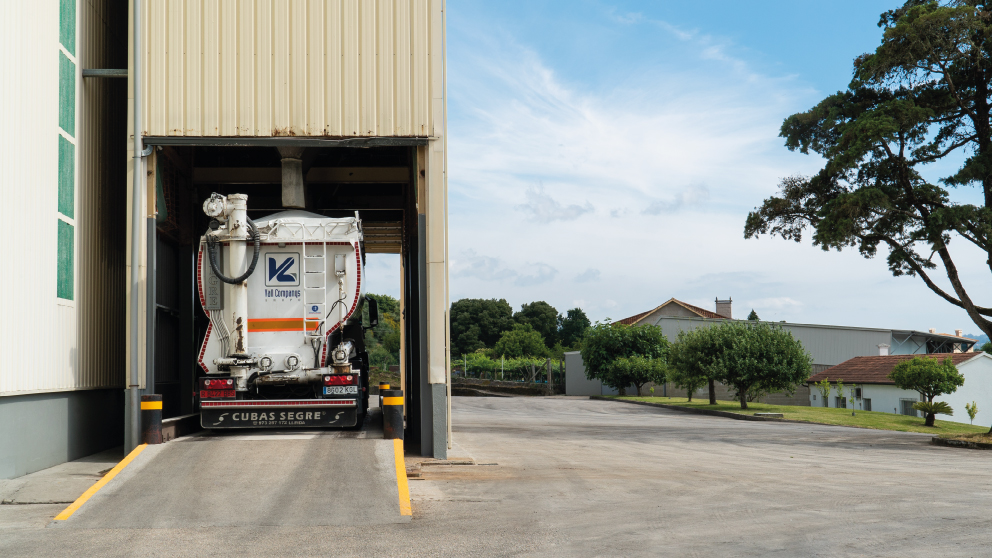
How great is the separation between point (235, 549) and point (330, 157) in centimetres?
1144

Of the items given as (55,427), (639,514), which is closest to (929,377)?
(639,514)

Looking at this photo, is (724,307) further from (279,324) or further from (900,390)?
(279,324)

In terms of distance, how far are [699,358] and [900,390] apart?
34.3ft

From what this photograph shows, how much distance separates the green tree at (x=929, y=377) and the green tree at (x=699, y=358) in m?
7.60

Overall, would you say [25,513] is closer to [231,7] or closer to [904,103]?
[231,7]

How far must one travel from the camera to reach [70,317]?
11.8 meters

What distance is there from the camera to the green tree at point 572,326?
3497 inches

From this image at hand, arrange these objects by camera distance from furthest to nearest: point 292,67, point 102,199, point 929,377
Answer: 1. point 929,377
2. point 102,199
3. point 292,67

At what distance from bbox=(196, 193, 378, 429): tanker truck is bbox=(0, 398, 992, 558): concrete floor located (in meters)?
2.12

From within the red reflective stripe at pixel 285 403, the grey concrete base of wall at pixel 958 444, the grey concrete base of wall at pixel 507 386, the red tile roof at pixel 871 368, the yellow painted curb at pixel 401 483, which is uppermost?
the red reflective stripe at pixel 285 403

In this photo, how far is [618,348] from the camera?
50.2 m

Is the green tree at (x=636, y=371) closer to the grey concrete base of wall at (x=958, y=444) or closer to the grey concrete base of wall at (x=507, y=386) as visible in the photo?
the grey concrete base of wall at (x=507, y=386)

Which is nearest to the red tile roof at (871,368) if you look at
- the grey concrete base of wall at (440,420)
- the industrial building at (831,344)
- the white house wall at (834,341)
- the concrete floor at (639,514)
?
the industrial building at (831,344)

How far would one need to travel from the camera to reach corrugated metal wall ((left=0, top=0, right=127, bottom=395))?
10250mm
